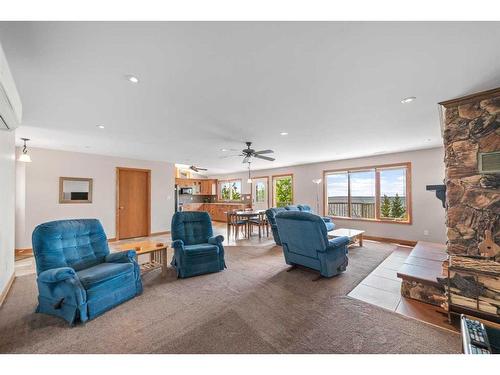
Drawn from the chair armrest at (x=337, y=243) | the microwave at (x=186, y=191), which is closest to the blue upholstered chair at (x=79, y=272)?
the chair armrest at (x=337, y=243)

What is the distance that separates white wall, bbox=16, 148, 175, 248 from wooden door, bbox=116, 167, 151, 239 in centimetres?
12

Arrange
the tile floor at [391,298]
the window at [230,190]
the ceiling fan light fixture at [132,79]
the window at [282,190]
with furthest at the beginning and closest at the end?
the window at [230,190] → the window at [282,190] → the tile floor at [391,298] → the ceiling fan light fixture at [132,79]

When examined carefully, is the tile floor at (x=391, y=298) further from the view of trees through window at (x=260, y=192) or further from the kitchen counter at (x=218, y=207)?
the kitchen counter at (x=218, y=207)

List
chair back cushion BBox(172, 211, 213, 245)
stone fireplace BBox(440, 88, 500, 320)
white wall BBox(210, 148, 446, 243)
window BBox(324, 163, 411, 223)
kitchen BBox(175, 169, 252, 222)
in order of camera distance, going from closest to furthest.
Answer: stone fireplace BBox(440, 88, 500, 320) < chair back cushion BBox(172, 211, 213, 245) < white wall BBox(210, 148, 446, 243) < window BBox(324, 163, 411, 223) < kitchen BBox(175, 169, 252, 222)

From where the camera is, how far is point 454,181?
2.37m

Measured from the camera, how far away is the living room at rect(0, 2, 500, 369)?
1.49 meters

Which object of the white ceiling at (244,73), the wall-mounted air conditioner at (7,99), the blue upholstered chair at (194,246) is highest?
the white ceiling at (244,73)

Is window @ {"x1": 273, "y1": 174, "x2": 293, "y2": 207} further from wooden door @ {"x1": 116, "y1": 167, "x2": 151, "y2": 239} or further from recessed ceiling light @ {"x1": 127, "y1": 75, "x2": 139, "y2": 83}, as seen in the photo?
recessed ceiling light @ {"x1": 127, "y1": 75, "x2": 139, "y2": 83}

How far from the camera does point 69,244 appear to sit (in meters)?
2.56

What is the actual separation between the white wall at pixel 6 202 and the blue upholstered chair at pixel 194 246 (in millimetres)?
2037

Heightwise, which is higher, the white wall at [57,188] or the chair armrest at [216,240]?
the white wall at [57,188]

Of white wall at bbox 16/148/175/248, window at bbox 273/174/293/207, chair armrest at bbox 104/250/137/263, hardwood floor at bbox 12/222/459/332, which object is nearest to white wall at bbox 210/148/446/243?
hardwood floor at bbox 12/222/459/332

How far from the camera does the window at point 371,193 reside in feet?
18.4
